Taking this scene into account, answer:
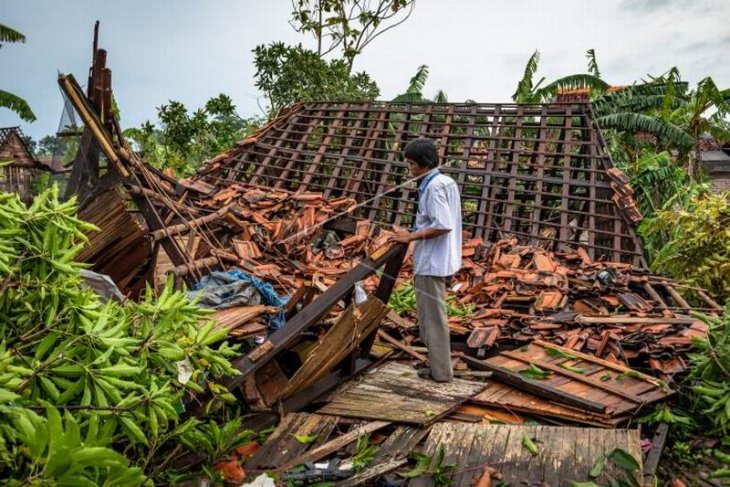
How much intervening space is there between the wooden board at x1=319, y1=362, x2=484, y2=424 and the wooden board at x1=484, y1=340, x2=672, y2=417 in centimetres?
49

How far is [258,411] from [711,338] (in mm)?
3125

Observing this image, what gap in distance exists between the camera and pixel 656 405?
3.99 meters

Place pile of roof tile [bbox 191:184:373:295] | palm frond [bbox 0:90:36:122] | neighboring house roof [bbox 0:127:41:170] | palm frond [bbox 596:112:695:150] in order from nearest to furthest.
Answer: pile of roof tile [bbox 191:184:373:295] → palm frond [bbox 596:112:695:150] → palm frond [bbox 0:90:36:122] → neighboring house roof [bbox 0:127:41:170]

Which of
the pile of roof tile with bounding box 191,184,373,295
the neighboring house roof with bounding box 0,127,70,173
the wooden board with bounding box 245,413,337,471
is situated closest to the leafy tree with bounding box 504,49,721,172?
the pile of roof tile with bounding box 191,184,373,295

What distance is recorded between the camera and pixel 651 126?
46.0 ft

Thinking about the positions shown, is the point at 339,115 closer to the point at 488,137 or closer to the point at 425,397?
the point at 488,137

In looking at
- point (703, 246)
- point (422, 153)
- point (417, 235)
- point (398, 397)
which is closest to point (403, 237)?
point (417, 235)

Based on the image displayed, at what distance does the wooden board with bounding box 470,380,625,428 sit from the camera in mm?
3893

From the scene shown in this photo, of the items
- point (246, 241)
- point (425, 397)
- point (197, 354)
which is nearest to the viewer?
point (197, 354)

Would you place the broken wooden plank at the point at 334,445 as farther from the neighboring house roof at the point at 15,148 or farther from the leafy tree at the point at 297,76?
the neighboring house roof at the point at 15,148

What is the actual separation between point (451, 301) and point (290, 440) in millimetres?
3069

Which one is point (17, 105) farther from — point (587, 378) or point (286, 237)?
point (587, 378)

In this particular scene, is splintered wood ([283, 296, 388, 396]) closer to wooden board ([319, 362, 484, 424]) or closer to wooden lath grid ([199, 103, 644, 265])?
wooden board ([319, 362, 484, 424])

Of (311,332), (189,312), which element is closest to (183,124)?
(311,332)
